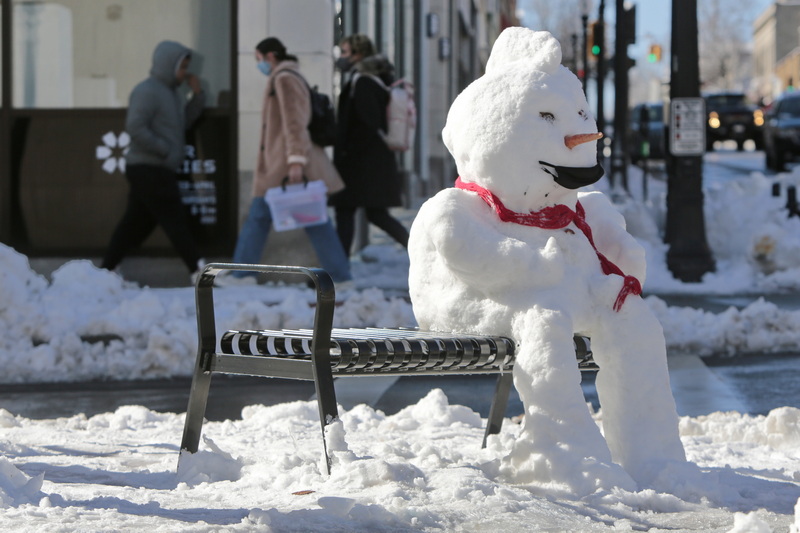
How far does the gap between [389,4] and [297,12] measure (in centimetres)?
878

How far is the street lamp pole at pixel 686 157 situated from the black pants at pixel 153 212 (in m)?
4.22

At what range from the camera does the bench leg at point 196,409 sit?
15.3ft

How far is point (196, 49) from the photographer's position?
39.5 ft

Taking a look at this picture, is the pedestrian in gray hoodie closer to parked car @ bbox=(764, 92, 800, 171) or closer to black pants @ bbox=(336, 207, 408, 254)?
black pants @ bbox=(336, 207, 408, 254)

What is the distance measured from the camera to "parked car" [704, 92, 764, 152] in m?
45.9

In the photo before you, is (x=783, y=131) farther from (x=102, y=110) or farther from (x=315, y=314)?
(x=315, y=314)

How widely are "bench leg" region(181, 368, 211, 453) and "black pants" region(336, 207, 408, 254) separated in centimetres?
680

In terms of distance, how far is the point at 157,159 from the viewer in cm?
1152

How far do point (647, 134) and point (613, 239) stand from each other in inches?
828

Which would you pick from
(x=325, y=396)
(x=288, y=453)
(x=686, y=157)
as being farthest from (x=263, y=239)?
(x=325, y=396)

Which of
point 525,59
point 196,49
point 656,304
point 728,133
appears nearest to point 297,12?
point 196,49

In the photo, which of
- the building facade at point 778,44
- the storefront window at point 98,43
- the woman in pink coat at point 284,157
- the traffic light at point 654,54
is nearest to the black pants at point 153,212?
the woman in pink coat at point 284,157

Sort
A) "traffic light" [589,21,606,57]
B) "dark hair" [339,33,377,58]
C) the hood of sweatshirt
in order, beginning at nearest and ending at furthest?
the hood of sweatshirt
"dark hair" [339,33,377,58]
"traffic light" [589,21,606,57]

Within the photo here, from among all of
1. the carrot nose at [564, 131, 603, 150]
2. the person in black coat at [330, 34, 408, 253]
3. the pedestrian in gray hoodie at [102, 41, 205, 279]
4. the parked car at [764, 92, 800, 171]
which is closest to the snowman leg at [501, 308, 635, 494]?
the carrot nose at [564, 131, 603, 150]
